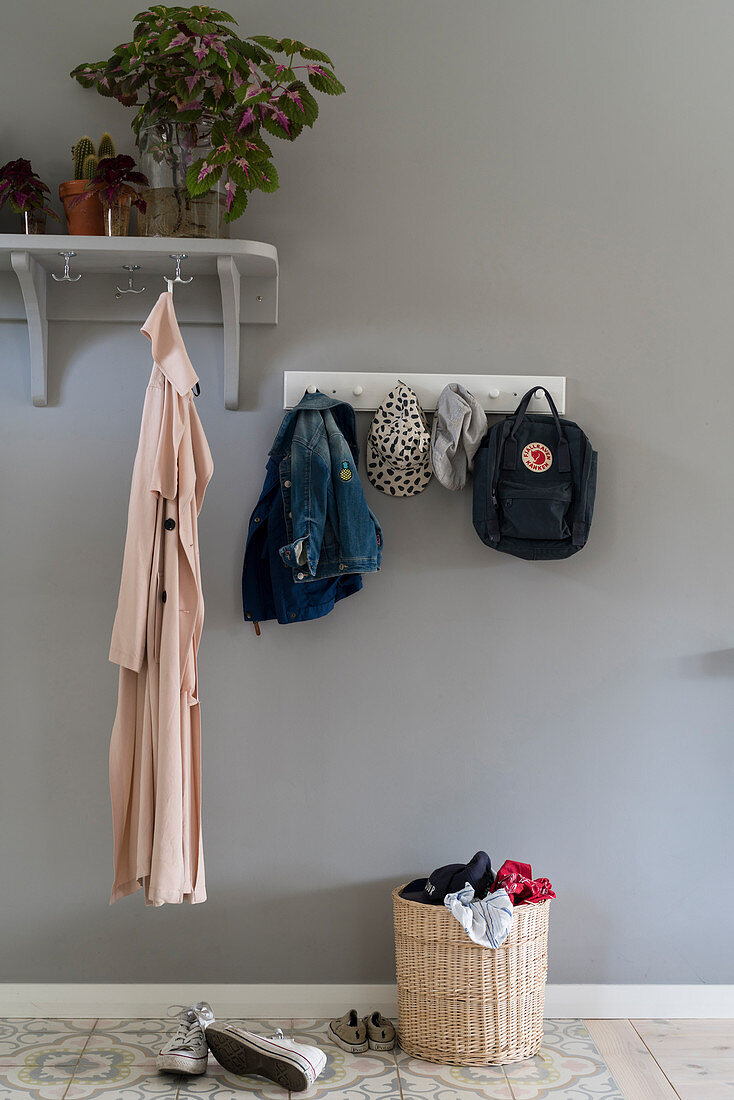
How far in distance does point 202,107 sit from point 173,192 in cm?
19

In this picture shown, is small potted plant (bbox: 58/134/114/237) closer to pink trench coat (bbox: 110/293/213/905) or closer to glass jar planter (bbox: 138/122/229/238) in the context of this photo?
glass jar planter (bbox: 138/122/229/238)

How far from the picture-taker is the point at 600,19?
227 centimetres

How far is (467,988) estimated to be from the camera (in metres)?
2.01

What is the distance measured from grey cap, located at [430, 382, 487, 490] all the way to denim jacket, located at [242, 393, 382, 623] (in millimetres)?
196

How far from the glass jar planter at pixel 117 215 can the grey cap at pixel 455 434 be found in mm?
816

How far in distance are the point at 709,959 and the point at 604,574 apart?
0.98 metres

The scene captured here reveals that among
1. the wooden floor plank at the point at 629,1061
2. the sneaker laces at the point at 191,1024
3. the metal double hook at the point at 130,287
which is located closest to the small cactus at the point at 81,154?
the metal double hook at the point at 130,287

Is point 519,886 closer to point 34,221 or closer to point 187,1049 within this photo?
point 187,1049

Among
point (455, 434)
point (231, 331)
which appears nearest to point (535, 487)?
point (455, 434)

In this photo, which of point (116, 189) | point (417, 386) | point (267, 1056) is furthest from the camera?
point (417, 386)

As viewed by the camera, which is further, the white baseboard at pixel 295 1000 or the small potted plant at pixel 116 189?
the white baseboard at pixel 295 1000

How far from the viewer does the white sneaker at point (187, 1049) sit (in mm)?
1934

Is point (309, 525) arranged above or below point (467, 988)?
above

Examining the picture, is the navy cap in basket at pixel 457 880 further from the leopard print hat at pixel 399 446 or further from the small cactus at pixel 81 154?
the small cactus at pixel 81 154
